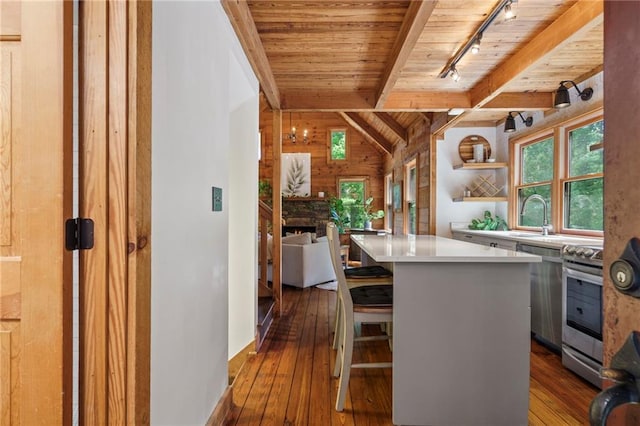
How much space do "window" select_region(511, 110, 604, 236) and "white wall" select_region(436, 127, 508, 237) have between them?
581 mm

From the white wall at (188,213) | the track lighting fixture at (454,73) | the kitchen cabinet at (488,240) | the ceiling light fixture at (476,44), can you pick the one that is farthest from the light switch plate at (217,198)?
the kitchen cabinet at (488,240)

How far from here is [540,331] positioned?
2.68 metres

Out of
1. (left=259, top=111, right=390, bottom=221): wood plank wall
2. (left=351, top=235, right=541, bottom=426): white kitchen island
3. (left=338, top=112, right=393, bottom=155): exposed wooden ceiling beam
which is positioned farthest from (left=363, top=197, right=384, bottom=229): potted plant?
(left=351, top=235, right=541, bottom=426): white kitchen island

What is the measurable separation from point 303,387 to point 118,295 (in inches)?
59.7

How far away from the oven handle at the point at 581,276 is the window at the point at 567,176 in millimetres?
872

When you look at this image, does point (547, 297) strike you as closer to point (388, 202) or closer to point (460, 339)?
point (460, 339)

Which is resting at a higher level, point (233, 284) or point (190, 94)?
point (190, 94)

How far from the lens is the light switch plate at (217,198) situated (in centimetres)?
158

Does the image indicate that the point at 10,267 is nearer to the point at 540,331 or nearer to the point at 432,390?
the point at 432,390

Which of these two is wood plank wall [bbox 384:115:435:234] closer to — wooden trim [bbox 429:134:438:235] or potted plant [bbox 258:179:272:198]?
wooden trim [bbox 429:134:438:235]

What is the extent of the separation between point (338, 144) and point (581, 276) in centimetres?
684

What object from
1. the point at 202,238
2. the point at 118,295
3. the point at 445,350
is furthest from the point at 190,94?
the point at 445,350

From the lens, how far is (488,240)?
3535mm

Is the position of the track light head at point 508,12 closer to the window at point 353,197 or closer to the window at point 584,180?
the window at point 584,180
